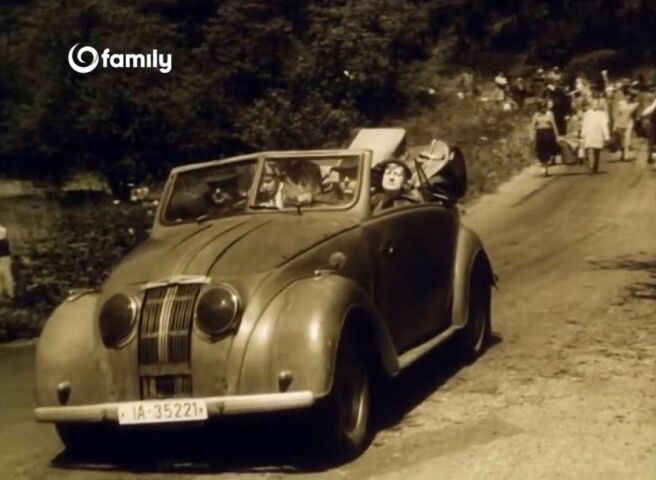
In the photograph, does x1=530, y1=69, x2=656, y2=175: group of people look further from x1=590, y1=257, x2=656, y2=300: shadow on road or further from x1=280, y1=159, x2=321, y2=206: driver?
x1=280, y1=159, x2=321, y2=206: driver

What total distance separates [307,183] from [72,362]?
6.59 ft

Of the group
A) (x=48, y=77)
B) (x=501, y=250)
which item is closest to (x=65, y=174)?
(x=48, y=77)

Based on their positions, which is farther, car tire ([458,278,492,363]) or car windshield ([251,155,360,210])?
car tire ([458,278,492,363])

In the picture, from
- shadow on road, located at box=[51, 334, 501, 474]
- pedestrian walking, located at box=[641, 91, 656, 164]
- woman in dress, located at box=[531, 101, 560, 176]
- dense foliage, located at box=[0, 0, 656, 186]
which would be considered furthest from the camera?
woman in dress, located at box=[531, 101, 560, 176]

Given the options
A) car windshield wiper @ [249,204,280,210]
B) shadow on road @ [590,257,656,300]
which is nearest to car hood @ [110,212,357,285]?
car windshield wiper @ [249,204,280,210]

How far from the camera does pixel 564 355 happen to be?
9.66 meters

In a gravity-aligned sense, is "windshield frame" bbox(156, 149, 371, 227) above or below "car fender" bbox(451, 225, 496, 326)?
above

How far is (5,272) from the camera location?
13234 millimetres

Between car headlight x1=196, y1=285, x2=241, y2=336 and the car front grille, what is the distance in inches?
3.8

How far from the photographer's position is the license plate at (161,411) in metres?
6.78

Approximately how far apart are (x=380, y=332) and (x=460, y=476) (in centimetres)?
123

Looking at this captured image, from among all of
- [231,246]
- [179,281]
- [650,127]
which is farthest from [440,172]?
[650,127]

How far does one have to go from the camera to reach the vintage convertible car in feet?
22.5

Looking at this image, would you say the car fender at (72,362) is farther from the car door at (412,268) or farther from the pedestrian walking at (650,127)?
the pedestrian walking at (650,127)
